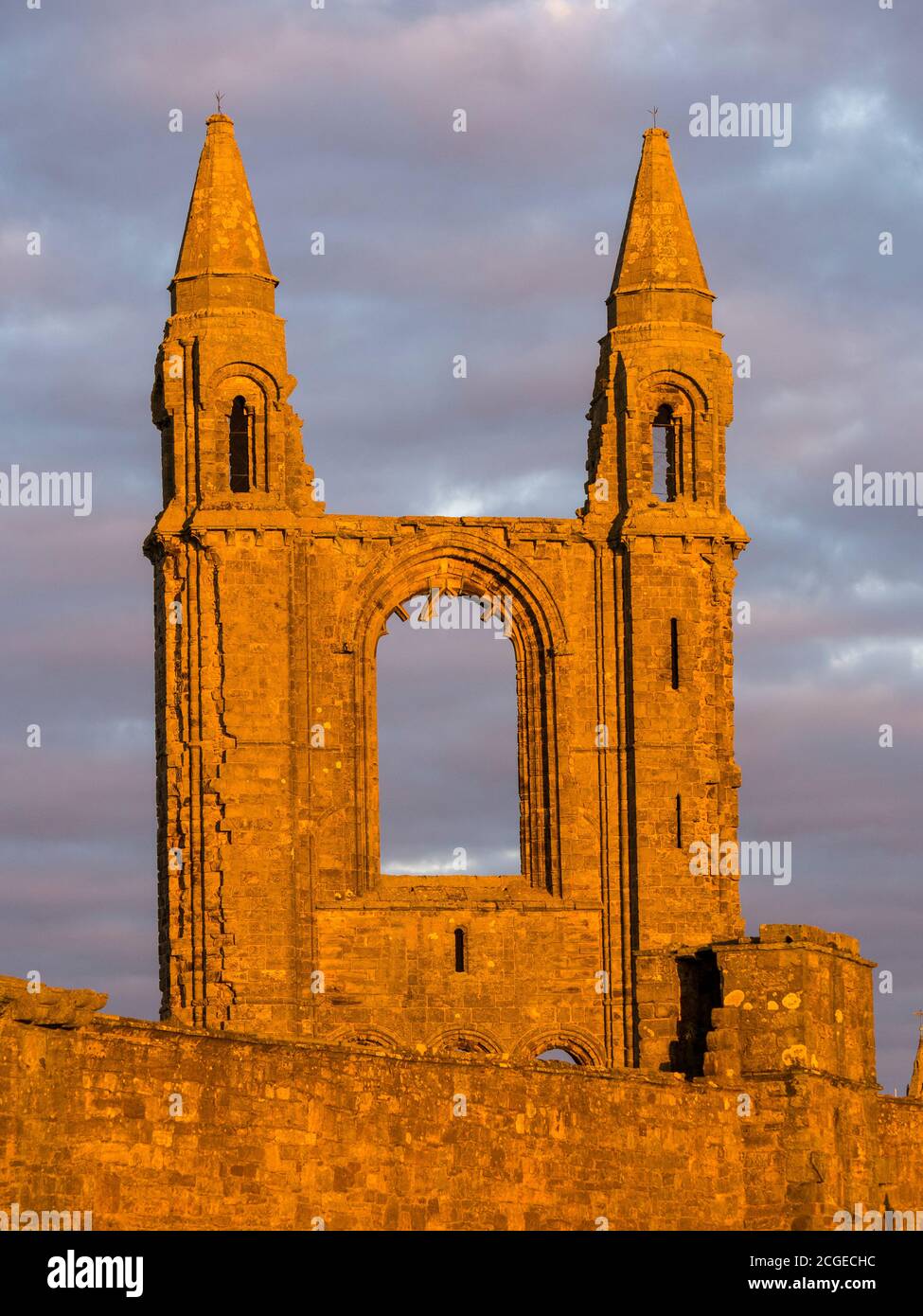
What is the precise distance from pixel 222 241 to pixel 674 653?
8323 millimetres

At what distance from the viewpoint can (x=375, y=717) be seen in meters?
54.5

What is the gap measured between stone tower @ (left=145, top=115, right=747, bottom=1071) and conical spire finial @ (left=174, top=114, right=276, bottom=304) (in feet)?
0.13

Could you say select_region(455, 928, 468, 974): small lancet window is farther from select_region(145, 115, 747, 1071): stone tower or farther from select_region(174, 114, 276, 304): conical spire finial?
select_region(174, 114, 276, 304): conical spire finial

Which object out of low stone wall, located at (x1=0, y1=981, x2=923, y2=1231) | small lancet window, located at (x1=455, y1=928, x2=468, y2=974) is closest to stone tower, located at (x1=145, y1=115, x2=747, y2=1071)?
small lancet window, located at (x1=455, y1=928, x2=468, y2=974)

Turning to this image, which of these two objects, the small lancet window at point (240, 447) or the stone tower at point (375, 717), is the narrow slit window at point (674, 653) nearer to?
the stone tower at point (375, 717)

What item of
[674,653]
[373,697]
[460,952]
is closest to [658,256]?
[674,653]

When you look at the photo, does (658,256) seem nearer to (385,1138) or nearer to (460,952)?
(460,952)

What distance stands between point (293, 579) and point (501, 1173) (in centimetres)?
1851

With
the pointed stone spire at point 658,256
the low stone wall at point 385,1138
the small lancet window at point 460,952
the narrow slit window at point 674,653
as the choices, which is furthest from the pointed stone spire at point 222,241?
the low stone wall at point 385,1138

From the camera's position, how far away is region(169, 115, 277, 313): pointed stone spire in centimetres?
5466

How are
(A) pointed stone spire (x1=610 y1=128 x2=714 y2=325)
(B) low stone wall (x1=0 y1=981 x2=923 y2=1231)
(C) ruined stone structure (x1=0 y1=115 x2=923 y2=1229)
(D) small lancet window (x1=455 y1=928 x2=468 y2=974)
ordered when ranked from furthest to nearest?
(A) pointed stone spire (x1=610 y1=128 x2=714 y2=325)
(D) small lancet window (x1=455 y1=928 x2=468 y2=974)
(C) ruined stone structure (x1=0 y1=115 x2=923 y2=1229)
(B) low stone wall (x1=0 y1=981 x2=923 y2=1231)

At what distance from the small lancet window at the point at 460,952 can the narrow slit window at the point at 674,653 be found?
447cm

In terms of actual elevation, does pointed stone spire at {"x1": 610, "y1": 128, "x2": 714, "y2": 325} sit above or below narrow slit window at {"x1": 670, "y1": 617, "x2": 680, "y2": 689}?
above
